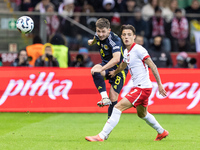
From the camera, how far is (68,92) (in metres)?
13.4

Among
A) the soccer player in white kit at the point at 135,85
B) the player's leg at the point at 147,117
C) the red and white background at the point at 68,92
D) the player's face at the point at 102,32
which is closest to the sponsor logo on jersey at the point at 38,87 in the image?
the red and white background at the point at 68,92

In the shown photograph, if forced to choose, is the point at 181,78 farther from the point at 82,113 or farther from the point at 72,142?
the point at 72,142

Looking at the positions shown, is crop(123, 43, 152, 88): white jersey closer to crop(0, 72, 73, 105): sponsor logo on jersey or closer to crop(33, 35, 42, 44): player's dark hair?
crop(0, 72, 73, 105): sponsor logo on jersey

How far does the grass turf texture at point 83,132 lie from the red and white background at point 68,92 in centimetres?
54

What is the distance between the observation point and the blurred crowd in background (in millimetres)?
15375

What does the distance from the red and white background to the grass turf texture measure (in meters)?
0.54

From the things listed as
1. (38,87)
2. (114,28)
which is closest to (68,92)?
(38,87)

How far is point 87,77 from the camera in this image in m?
13.6

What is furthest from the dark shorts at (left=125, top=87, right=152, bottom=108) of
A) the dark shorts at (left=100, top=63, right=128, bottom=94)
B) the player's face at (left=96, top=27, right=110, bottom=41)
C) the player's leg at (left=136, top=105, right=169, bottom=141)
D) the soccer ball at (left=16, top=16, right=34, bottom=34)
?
the soccer ball at (left=16, top=16, right=34, bottom=34)

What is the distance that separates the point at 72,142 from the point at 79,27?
882 cm

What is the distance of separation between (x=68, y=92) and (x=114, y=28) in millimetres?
3407

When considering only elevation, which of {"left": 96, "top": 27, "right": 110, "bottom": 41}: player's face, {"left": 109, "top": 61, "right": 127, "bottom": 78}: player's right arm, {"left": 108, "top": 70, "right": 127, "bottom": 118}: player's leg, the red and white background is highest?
{"left": 96, "top": 27, "right": 110, "bottom": 41}: player's face

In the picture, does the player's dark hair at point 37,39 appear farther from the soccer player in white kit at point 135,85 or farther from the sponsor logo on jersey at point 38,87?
the soccer player in white kit at point 135,85

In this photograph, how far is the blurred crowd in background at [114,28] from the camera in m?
15.4
